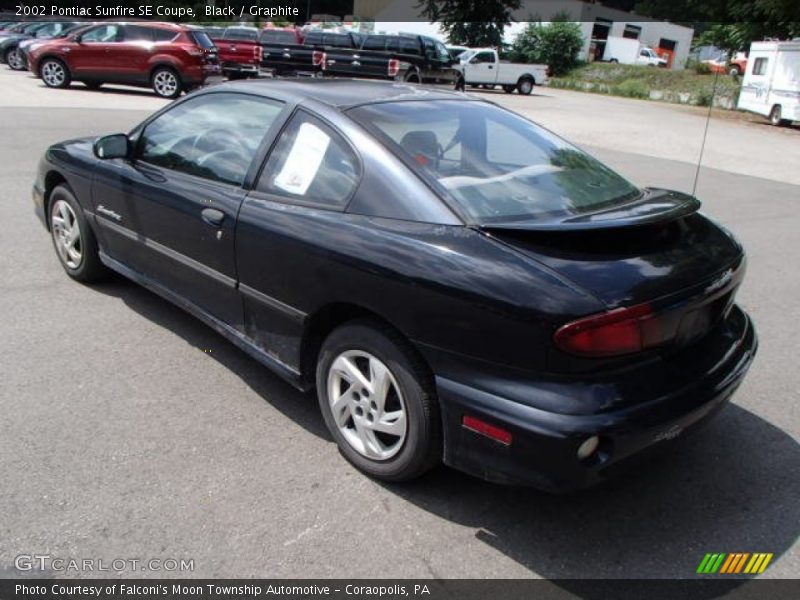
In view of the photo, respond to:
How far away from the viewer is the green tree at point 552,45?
48.4 meters

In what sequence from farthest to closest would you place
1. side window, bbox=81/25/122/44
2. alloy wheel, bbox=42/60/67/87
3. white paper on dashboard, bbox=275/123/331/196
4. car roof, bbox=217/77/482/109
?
alloy wheel, bbox=42/60/67/87 → side window, bbox=81/25/122/44 → car roof, bbox=217/77/482/109 → white paper on dashboard, bbox=275/123/331/196

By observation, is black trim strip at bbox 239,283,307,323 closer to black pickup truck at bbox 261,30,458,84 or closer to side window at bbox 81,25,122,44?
side window at bbox 81,25,122,44

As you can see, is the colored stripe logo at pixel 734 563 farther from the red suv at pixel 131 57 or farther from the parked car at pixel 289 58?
the parked car at pixel 289 58

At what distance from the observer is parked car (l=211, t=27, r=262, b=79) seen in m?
21.8

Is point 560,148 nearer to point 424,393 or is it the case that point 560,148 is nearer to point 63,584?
point 424,393

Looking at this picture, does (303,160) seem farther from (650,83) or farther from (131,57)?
(650,83)

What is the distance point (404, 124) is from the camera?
3.16m

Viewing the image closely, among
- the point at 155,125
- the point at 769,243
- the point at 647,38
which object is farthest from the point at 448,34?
the point at 155,125

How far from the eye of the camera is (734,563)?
8.30 ft

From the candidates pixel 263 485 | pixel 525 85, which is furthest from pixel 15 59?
pixel 263 485

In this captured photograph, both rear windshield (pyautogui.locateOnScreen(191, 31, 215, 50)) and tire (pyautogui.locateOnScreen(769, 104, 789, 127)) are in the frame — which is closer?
rear windshield (pyautogui.locateOnScreen(191, 31, 215, 50))

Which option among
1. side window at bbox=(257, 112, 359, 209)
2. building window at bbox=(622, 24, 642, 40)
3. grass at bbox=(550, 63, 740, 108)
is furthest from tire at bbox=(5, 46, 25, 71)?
building window at bbox=(622, 24, 642, 40)

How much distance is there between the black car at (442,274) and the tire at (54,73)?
16.1 meters

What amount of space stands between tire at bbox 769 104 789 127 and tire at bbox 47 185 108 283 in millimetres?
23683
